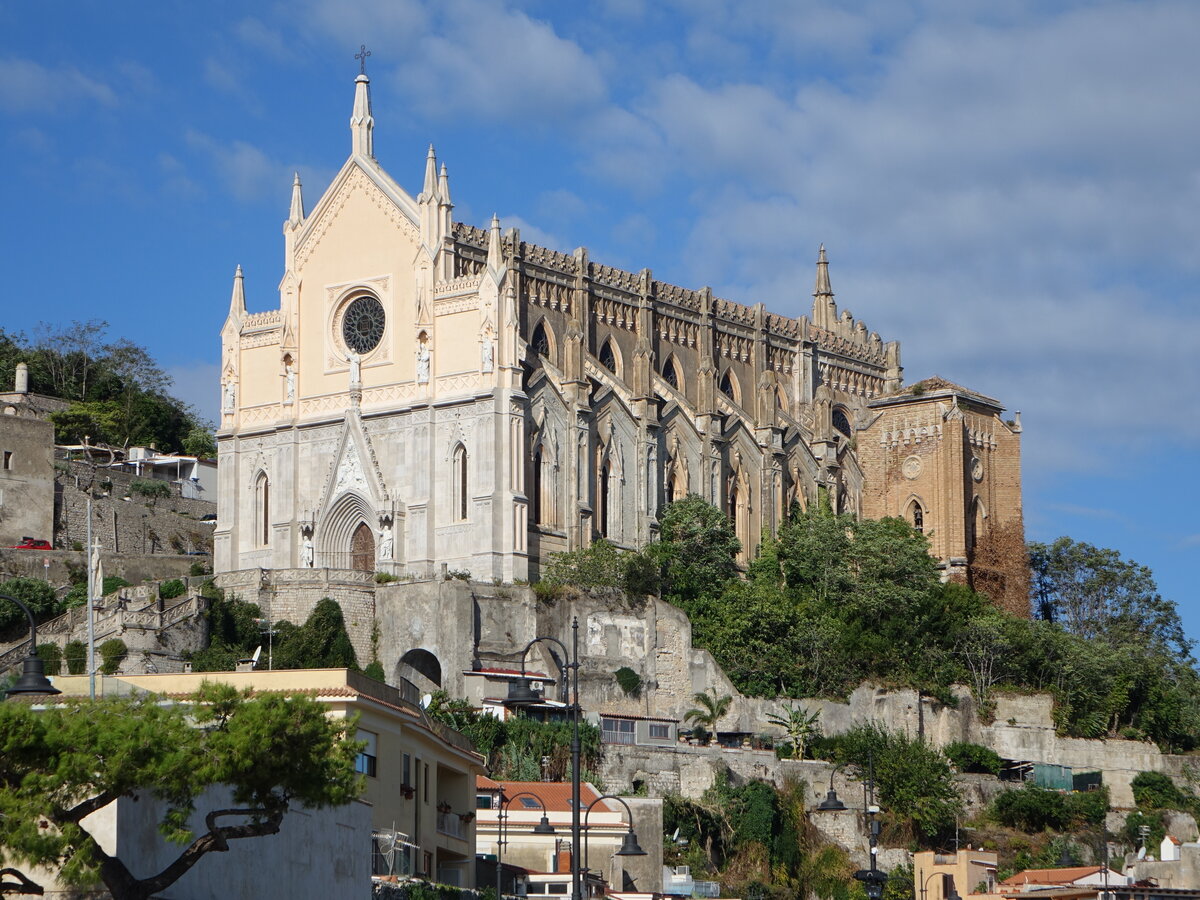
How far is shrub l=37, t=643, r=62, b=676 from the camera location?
7925cm

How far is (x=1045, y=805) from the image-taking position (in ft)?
274

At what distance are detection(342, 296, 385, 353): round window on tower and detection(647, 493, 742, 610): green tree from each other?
13463mm

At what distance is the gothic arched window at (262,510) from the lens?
95162mm

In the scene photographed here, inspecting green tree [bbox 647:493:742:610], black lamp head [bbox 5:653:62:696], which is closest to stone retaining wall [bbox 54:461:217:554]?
green tree [bbox 647:493:742:610]

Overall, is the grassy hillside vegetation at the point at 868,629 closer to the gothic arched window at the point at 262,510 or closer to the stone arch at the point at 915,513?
the stone arch at the point at 915,513

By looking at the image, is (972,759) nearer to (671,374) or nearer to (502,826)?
(671,374)

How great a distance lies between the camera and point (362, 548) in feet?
301

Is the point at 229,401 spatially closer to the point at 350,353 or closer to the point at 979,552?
the point at 350,353

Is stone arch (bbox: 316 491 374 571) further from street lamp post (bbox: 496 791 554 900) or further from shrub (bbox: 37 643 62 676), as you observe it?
street lamp post (bbox: 496 791 554 900)

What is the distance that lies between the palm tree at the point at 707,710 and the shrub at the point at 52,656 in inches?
843

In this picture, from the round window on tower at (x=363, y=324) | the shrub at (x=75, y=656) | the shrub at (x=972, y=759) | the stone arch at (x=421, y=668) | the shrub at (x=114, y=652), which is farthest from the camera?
Answer: the round window on tower at (x=363, y=324)

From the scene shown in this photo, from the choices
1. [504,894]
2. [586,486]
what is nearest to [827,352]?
[586,486]

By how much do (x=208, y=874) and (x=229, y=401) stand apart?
62.5 m

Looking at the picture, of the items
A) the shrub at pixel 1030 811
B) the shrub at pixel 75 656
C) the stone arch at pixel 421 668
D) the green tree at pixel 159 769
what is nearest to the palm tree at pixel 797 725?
the shrub at pixel 1030 811
